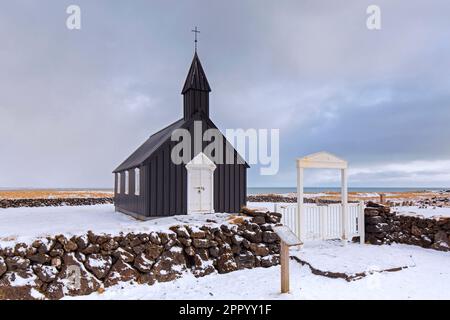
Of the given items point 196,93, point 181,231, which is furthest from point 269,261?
point 196,93

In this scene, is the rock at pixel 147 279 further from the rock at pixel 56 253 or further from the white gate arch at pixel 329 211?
the white gate arch at pixel 329 211

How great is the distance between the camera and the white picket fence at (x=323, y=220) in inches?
414

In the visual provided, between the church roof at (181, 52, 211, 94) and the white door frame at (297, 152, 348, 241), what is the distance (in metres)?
6.86

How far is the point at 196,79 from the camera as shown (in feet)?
49.0

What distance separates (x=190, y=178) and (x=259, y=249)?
5.67 metres

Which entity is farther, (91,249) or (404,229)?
(404,229)

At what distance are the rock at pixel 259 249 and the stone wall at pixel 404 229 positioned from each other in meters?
5.77

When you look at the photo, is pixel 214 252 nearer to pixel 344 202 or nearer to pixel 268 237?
pixel 268 237

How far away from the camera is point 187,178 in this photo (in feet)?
43.9

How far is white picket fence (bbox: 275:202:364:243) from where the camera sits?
1051 cm

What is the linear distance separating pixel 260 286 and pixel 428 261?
5.80m

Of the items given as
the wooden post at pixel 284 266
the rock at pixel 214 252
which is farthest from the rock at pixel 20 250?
the wooden post at pixel 284 266
